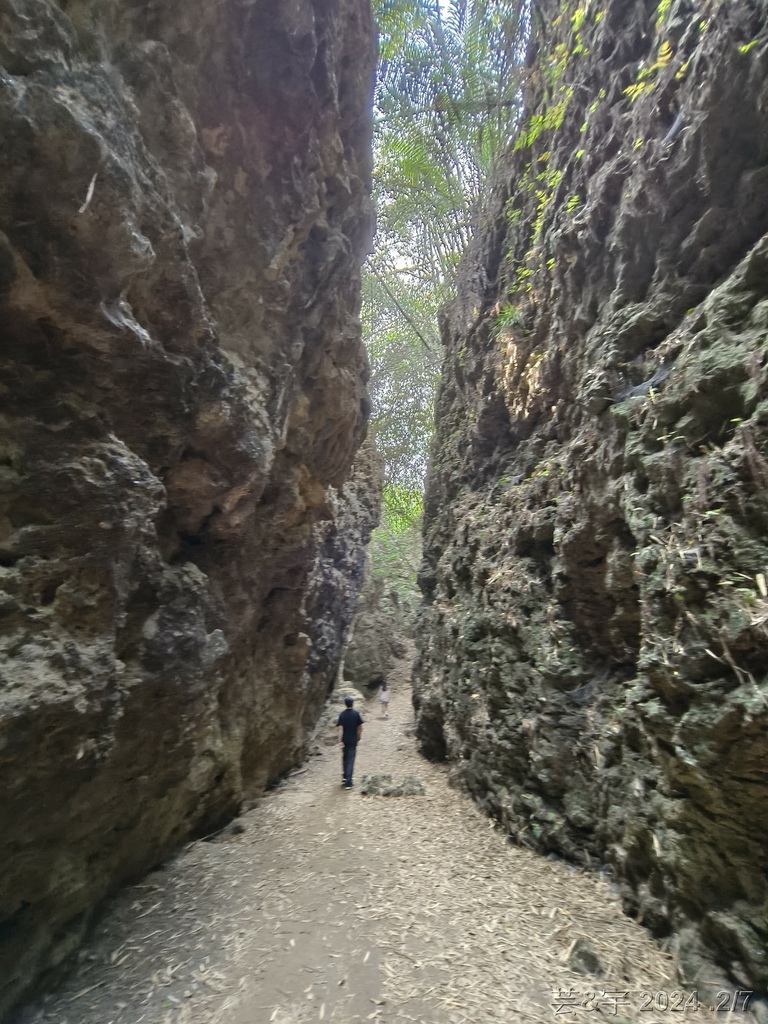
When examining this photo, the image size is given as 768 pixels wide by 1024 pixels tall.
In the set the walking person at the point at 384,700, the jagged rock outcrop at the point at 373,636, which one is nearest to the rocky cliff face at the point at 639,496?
the walking person at the point at 384,700

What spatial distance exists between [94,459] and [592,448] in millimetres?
4656

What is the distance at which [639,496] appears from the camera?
4652mm

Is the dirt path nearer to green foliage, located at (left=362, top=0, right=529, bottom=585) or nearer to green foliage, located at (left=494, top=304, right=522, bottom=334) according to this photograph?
green foliage, located at (left=494, top=304, right=522, bottom=334)

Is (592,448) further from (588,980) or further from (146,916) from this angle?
(146,916)

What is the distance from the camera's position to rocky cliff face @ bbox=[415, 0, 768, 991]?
139 inches

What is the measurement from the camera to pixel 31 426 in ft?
11.1

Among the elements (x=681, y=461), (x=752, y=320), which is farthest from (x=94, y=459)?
(x=752, y=320)

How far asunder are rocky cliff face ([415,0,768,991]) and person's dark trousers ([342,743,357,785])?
1717mm

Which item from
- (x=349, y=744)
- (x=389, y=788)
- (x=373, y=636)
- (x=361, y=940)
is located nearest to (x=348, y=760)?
(x=349, y=744)

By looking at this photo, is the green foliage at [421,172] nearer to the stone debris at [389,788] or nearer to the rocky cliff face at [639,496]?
the rocky cliff face at [639,496]

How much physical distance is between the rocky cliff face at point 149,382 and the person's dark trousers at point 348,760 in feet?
5.62

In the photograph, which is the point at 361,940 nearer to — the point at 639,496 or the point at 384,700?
the point at 639,496

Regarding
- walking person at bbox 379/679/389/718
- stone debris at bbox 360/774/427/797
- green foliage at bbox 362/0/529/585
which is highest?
green foliage at bbox 362/0/529/585

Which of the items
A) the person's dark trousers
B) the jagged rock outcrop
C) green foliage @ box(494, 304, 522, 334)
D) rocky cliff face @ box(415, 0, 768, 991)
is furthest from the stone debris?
the jagged rock outcrop
